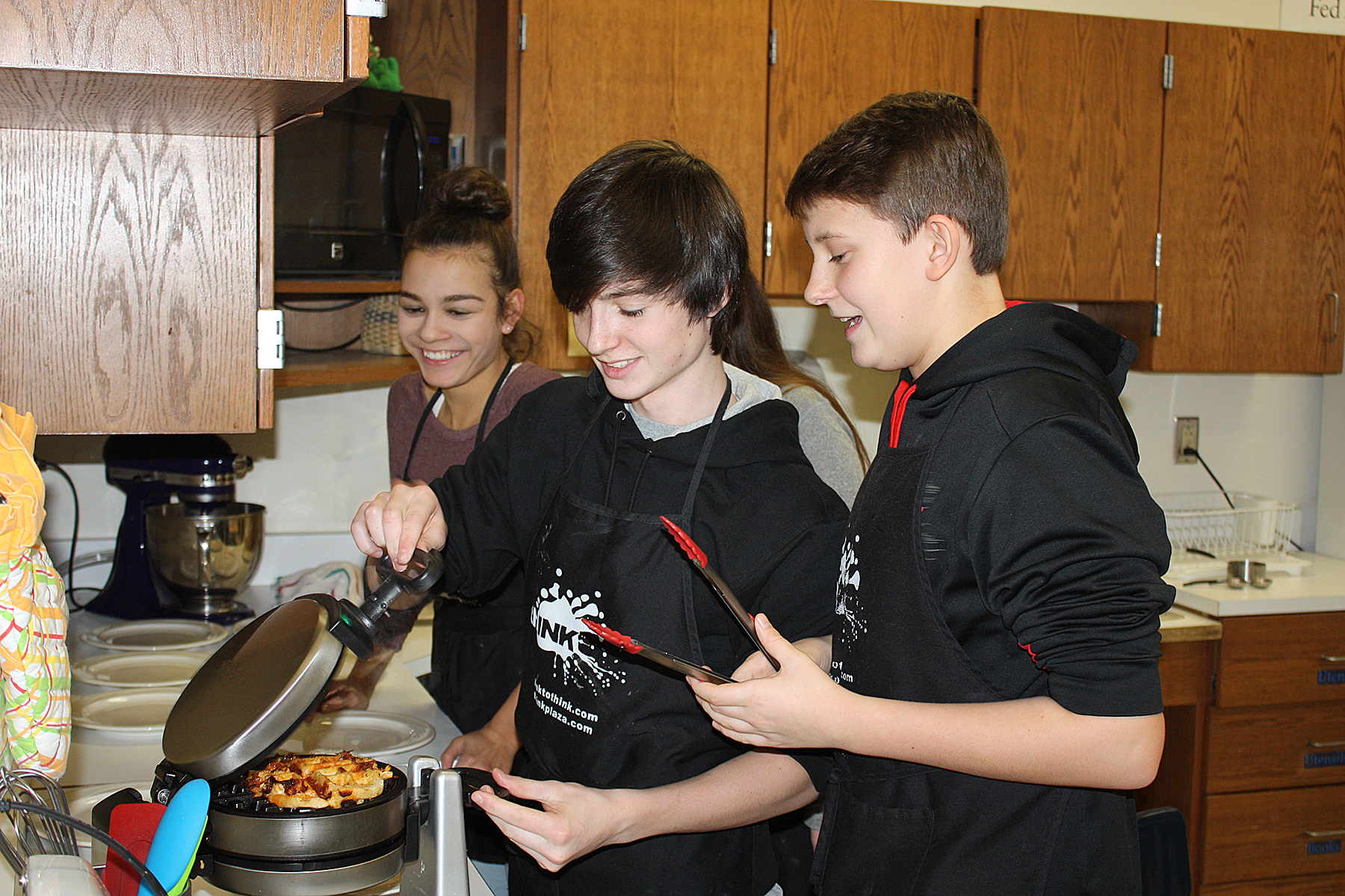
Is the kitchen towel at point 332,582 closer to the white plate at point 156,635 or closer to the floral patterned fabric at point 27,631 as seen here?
the white plate at point 156,635

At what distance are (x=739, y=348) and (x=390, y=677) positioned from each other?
2.66ft

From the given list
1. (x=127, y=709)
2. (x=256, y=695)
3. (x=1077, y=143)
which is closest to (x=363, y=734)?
(x=127, y=709)

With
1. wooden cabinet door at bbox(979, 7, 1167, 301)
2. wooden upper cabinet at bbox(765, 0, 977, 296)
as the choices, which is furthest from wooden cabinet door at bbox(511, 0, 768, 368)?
wooden cabinet door at bbox(979, 7, 1167, 301)

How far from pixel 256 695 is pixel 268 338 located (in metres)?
0.56

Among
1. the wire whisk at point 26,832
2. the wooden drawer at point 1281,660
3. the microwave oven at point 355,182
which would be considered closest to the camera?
the wire whisk at point 26,832

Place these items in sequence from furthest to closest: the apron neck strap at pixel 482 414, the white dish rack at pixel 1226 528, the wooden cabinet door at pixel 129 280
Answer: the white dish rack at pixel 1226 528, the apron neck strap at pixel 482 414, the wooden cabinet door at pixel 129 280

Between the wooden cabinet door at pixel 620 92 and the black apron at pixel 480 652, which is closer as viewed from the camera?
the black apron at pixel 480 652

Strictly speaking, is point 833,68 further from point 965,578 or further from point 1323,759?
point 1323,759

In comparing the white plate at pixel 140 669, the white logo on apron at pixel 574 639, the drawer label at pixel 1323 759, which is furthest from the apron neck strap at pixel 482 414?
the drawer label at pixel 1323 759

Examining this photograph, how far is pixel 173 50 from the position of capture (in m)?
0.87

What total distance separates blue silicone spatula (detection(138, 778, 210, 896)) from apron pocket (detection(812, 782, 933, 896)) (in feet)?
1.88

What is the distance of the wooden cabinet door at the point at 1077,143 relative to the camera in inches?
94.5

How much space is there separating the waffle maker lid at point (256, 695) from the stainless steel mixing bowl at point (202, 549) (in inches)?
50.8

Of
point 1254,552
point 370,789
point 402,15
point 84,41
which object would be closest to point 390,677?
point 370,789
